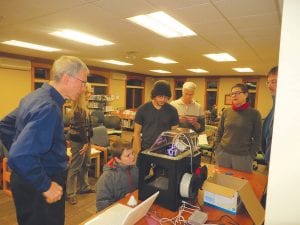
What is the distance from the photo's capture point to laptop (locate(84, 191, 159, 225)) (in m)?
1.09

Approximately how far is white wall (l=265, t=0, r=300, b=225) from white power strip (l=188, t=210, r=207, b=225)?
1.47 ft

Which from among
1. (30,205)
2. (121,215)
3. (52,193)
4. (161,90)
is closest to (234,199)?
(121,215)

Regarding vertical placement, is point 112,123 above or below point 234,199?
below

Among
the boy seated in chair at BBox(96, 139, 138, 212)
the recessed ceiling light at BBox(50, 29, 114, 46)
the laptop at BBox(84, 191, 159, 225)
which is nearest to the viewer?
the laptop at BBox(84, 191, 159, 225)

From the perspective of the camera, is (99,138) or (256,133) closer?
(256,133)

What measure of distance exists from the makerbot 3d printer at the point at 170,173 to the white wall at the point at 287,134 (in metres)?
0.58

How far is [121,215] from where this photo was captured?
1.24 m

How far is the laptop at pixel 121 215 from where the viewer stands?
1085 mm

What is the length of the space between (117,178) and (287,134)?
3.90 ft

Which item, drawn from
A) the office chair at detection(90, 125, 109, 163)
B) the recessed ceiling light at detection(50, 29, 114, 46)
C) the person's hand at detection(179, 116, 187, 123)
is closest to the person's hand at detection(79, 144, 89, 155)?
the office chair at detection(90, 125, 109, 163)

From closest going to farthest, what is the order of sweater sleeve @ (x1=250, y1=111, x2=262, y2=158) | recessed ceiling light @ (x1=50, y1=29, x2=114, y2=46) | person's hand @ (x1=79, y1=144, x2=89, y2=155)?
sweater sleeve @ (x1=250, y1=111, x2=262, y2=158) → person's hand @ (x1=79, y1=144, x2=89, y2=155) → recessed ceiling light @ (x1=50, y1=29, x2=114, y2=46)

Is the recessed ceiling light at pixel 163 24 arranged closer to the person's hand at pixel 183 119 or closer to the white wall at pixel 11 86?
the person's hand at pixel 183 119

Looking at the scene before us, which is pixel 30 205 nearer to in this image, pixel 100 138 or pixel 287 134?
pixel 287 134

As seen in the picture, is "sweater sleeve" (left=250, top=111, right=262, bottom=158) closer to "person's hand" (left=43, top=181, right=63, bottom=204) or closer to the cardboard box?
the cardboard box
